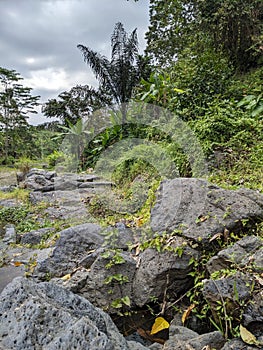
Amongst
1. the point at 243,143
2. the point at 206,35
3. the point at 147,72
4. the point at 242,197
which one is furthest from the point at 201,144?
the point at 147,72

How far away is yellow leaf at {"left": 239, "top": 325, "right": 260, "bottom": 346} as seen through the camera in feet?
5.51

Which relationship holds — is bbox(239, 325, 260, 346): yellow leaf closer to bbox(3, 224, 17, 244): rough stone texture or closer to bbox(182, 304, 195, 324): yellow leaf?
bbox(182, 304, 195, 324): yellow leaf

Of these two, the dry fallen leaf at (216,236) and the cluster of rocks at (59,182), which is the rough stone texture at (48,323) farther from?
the cluster of rocks at (59,182)

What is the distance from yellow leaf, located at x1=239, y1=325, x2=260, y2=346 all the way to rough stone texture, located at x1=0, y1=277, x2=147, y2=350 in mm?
759

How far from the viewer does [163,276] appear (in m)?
2.40

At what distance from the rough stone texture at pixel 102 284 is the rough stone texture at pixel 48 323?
0.95 m

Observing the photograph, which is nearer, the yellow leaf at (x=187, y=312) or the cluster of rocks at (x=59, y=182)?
the yellow leaf at (x=187, y=312)

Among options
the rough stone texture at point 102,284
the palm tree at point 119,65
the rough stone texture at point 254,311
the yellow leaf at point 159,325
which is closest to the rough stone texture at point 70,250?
the rough stone texture at point 102,284

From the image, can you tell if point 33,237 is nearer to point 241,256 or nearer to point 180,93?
point 241,256

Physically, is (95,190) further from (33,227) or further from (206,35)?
(206,35)

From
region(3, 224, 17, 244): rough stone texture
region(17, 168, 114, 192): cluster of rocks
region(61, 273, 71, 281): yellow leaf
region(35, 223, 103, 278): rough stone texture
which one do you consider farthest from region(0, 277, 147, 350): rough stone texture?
region(17, 168, 114, 192): cluster of rocks

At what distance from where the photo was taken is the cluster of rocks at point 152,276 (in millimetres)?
1260

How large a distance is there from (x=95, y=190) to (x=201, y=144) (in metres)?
2.46

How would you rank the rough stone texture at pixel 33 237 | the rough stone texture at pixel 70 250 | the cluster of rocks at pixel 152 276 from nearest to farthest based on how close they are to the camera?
the cluster of rocks at pixel 152 276 < the rough stone texture at pixel 70 250 < the rough stone texture at pixel 33 237
